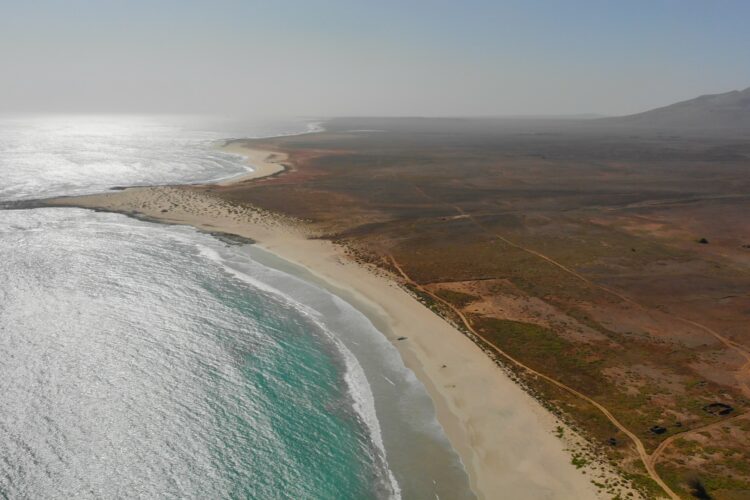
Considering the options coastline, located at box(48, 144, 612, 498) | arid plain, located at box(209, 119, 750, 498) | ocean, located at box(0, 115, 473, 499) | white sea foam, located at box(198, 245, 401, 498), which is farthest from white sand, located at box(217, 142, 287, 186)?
white sea foam, located at box(198, 245, 401, 498)

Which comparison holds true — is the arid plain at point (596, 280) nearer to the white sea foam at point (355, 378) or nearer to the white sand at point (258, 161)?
the white sand at point (258, 161)

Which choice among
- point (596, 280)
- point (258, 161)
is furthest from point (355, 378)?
point (258, 161)

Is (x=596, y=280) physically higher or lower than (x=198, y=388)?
higher

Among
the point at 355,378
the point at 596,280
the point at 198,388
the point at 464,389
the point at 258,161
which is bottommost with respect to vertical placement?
the point at 464,389

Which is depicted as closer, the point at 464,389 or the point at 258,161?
the point at 464,389

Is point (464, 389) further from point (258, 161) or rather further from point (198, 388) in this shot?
point (258, 161)

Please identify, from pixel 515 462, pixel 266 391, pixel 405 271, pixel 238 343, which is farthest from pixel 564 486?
pixel 405 271

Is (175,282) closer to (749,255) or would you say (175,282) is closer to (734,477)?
(734,477)
